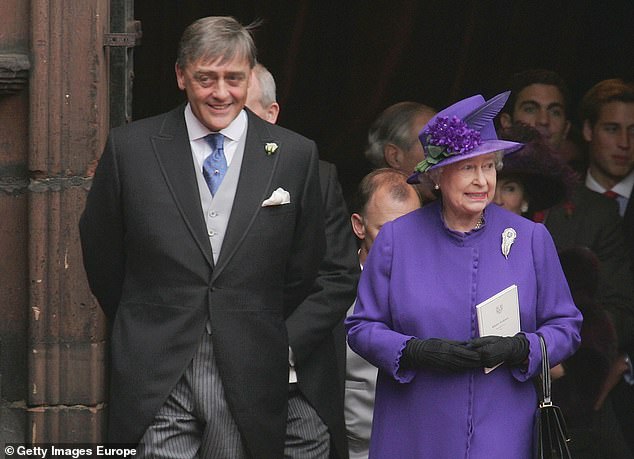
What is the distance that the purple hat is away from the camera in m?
4.68

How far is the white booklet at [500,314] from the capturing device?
4.57m

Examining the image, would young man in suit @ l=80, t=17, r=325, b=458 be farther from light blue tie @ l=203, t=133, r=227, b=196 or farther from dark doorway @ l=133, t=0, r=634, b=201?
dark doorway @ l=133, t=0, r=634, b=201

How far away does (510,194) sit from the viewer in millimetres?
6035

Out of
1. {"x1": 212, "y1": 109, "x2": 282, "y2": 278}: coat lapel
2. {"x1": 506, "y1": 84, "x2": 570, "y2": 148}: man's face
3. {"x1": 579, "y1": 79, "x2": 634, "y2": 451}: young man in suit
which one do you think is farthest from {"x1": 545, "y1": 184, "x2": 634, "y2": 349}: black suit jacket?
{"x1": 212, "y1": 109, "x2": 282, "y2": 278}: coat lapel

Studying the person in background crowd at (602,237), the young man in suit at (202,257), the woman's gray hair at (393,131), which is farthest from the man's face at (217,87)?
the woman's gray hair at (393,131)

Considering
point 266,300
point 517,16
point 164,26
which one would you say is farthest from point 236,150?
point 517,16

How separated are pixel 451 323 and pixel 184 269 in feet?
2.63

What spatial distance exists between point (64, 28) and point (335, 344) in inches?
56.4

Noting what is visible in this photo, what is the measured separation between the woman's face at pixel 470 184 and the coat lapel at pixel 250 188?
0.54 meters

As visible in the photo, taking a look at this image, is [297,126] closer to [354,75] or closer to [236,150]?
[354,75]

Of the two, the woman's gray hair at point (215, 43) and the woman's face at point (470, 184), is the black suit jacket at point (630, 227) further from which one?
the woman's gray hair at point (215, 43)

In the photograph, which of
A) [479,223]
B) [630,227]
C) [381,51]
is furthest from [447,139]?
[381,51]

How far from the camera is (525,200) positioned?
239 inches

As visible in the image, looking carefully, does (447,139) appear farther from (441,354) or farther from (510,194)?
(510,194)
